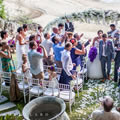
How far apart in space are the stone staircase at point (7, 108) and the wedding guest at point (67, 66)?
158 centimetres

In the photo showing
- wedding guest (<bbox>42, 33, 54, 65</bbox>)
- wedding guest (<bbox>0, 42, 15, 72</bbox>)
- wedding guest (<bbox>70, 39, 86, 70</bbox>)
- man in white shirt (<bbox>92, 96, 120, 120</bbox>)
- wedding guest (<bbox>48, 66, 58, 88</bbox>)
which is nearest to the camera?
man in white shirt (<bbox>92, 96, 120, 120</bbox>)

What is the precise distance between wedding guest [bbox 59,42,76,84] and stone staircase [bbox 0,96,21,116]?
158 centimetres

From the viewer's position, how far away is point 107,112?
419cm

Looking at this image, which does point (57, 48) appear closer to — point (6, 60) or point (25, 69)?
point (25, 69)

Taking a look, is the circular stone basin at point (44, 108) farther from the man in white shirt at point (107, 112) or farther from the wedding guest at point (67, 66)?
the wedding guest at point (67, 66)

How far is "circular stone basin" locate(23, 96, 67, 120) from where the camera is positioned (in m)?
5.20

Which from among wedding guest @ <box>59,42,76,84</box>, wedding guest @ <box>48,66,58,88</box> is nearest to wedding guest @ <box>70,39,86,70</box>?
wedding guest @ <box>59,42,76,84</box>

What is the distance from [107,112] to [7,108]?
3747 mm

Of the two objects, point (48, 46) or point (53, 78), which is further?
point (48, 46)

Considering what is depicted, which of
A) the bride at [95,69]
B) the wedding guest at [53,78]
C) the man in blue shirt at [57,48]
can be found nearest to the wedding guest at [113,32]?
the bride at [95,69]

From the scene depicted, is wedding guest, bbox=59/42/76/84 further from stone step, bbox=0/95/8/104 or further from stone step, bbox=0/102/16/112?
stone step, bbox=0/95/8/104

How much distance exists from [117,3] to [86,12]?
18304 millimetres

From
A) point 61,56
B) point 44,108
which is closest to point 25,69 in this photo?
point 61,56

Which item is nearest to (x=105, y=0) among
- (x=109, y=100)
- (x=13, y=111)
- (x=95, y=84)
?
(x=95, y=84)
